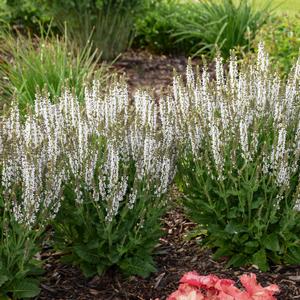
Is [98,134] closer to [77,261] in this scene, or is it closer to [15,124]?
[15,124]

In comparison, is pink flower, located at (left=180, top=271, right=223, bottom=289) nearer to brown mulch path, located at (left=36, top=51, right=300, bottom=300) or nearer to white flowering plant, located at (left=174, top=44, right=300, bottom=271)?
white flowering plant, located at (left=174, top=44, right=300, bottom=271)

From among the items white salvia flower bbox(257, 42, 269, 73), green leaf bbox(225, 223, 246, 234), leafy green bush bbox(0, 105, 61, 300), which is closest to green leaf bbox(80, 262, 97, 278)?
leafy green bush bbox(0, 105, 61, 300)

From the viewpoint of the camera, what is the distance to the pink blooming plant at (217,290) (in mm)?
2771

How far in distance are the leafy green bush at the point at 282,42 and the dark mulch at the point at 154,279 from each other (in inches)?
122

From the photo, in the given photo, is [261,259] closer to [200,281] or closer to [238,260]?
[238,260]

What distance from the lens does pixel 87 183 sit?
3.92 metres

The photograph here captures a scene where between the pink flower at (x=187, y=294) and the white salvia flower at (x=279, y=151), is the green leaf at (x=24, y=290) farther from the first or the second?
the white salvia flower at (x=279, y=151)

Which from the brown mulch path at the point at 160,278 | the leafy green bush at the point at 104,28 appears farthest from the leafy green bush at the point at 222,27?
the brown mulch path at the point at 160,278

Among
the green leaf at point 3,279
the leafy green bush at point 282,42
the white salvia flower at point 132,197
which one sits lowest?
the green leaf at point 3,279

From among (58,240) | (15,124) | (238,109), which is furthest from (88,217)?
(238,109)

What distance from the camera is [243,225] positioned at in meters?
4.22

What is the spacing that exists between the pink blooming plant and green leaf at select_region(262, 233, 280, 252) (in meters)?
1.26

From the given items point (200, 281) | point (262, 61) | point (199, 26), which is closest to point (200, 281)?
point (200, 281)

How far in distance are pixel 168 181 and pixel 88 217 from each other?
56 cm
